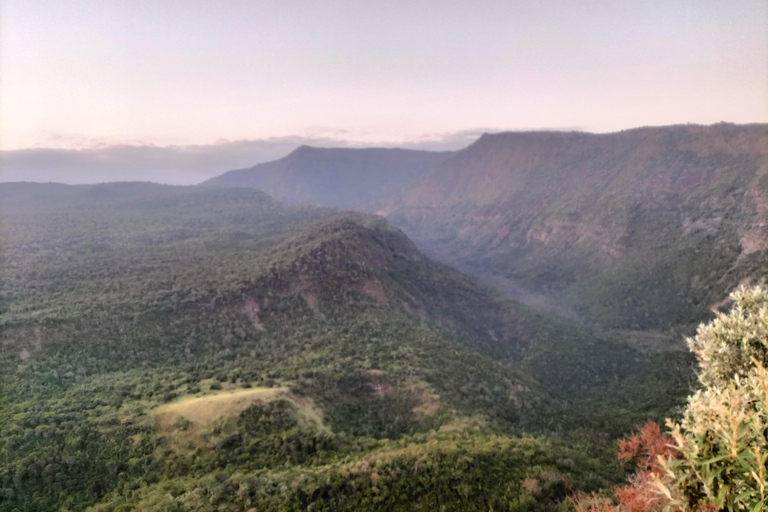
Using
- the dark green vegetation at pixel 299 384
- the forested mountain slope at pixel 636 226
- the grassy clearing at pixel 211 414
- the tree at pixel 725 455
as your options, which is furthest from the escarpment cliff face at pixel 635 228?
the tree at pixel 725 455

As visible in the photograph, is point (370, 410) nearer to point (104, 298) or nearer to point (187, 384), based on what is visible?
point (187, 384)

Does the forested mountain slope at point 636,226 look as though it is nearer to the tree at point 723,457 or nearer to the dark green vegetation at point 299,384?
the dark green vegetation at point 299,384

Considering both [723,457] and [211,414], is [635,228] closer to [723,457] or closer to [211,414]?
[211,414]

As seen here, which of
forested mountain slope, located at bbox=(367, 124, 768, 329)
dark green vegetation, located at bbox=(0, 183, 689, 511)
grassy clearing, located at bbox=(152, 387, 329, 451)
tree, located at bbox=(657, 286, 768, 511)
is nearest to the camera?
tree, located at bbox=(657, 286, 768, 511)

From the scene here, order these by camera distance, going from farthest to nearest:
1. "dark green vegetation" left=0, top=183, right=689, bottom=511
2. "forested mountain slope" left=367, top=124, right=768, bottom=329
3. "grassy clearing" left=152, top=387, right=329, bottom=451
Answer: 1. "forested mountain slope" left=367, top=124, right=768, bottom=329
2. "grassy clearing" left=152, top=387, right=329, bottom=451
3. "dark green vegetation" left=0, top=183, right=689, bottom=511

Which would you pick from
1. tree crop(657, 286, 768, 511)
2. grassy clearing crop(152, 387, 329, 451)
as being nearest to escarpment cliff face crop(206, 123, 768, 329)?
grassy clearing crop(152, 387, 329, 451)

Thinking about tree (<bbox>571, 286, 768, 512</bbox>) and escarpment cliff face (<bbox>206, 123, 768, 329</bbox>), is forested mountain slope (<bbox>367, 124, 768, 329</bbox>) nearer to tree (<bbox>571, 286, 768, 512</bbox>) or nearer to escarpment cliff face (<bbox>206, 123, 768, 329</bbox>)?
escarpment cliff face (<bbox>206, 123, 768, 329</bbox>)
